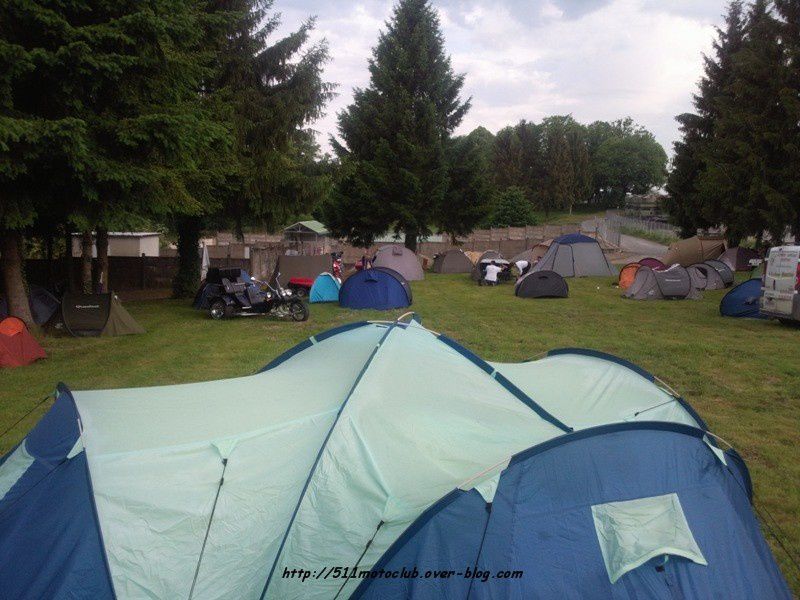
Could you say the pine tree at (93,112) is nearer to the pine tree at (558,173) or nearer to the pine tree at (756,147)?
the pine tree at (756,147)

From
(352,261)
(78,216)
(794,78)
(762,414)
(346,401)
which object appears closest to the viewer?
(346,401)

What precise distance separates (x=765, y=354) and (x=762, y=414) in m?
3.82

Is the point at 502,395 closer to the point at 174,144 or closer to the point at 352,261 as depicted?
the point at 174,144

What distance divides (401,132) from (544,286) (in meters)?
13.2

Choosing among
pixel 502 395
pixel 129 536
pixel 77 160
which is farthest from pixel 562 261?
pixel 129 536

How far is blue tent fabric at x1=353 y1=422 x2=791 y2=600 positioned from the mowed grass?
1.12 meters

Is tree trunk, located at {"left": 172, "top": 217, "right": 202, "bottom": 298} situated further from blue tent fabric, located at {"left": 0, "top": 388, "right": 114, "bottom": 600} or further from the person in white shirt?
blue tent fabric, located at {"left": 0, "top": 388, "right": 114, "bottom": 600}

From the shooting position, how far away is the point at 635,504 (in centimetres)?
330

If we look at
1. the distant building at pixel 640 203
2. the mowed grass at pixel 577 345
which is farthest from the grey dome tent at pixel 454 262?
the distant building at pixel 640 203

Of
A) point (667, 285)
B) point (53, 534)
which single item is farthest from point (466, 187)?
point (53, 534)

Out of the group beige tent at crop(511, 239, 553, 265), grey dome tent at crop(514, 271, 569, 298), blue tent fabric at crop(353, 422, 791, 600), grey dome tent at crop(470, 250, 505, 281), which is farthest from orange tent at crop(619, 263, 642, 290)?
blue tent fabric at crop(353, 422, 791, 600)

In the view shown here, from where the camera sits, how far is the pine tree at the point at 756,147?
78.1 ft

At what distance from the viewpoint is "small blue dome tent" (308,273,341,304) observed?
58.2 feet

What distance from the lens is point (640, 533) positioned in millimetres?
3166
